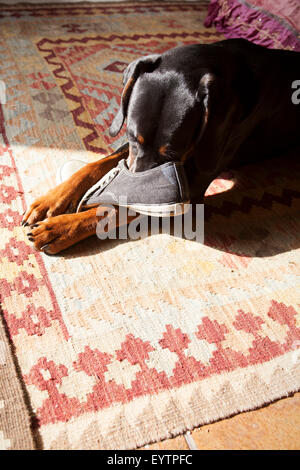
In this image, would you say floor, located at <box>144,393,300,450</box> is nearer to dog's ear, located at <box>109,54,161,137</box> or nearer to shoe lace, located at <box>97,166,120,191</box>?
shoe lace, located at <box>97,166,120,191</box>

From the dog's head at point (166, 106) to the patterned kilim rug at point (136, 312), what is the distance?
14.6 inches

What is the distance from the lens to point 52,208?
1.54m

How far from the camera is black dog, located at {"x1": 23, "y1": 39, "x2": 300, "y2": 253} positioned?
4.63 feet

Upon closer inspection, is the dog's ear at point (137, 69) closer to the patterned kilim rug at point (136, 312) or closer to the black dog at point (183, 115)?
the black dog at point (183, 115)

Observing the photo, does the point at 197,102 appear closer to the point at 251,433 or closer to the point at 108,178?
the point at 108,178

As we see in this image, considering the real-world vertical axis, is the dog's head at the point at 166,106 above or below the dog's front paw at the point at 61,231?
above

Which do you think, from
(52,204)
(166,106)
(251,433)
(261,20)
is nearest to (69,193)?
(52,204)

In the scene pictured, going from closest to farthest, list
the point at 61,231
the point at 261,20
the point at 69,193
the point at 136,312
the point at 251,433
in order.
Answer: the point at 251,433, the point at 136,312, the point at 61,231, the point at 69,193, the point at 261,20

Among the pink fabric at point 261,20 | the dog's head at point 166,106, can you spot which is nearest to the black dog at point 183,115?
the dog's head at point 166,106

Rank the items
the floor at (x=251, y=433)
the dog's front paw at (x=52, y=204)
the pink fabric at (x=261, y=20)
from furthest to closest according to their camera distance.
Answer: the pink fabric at (x=261, y=20), the dog's front paw at (x=52, y=204), the floor at (x=251, y=433)

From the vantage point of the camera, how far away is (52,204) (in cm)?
154

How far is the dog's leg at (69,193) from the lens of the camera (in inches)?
59.8

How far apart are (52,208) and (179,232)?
0.52 m

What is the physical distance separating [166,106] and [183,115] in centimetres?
7
